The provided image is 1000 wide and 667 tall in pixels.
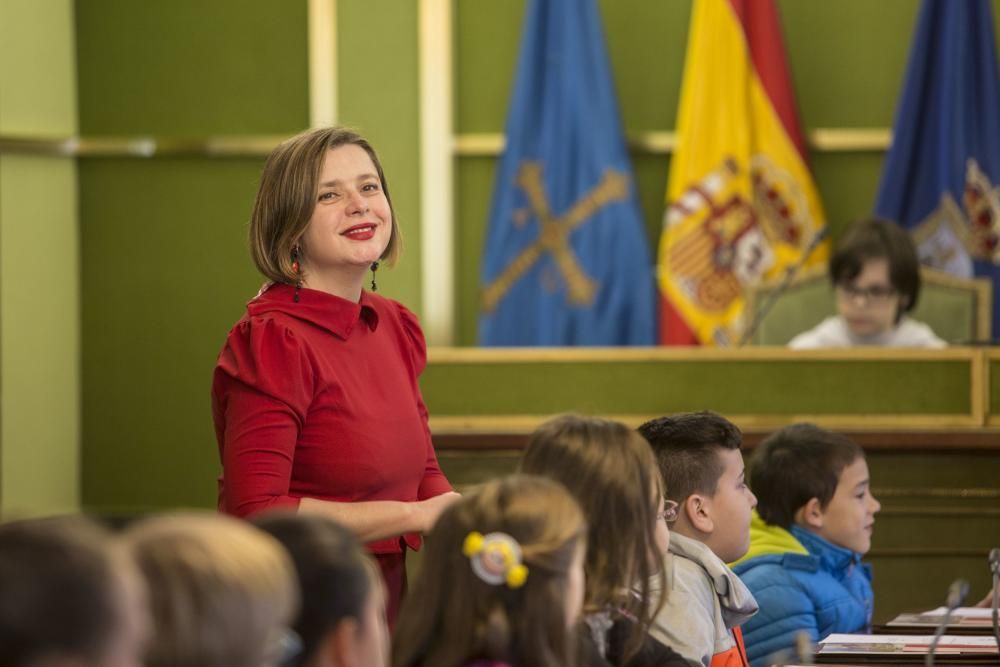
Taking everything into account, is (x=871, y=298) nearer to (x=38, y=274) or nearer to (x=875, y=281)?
(x=875, y=281)

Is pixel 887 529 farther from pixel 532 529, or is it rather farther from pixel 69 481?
pixel 69 481

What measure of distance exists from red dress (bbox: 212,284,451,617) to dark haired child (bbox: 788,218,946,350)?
2939 mm

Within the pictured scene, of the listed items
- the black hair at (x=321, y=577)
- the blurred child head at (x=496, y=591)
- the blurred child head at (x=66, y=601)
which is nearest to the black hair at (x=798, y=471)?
the blurred child head at (x=496, y=591)

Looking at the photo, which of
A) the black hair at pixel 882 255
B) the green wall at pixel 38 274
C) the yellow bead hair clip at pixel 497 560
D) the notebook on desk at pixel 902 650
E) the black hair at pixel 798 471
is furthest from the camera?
the green wall at pixel 38 274

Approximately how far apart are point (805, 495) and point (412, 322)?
1.11 metres

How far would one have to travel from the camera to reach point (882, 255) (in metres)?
5.50

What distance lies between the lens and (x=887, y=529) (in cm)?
456

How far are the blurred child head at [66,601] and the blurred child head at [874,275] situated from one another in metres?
4.34

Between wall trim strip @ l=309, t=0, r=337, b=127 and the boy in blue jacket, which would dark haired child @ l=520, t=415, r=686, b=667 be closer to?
the boy in blue jacket

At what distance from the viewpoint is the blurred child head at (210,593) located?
1514 millimetres

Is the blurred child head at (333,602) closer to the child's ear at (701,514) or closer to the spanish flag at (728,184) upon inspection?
the child's ear at (701,514)

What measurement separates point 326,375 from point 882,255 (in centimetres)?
319

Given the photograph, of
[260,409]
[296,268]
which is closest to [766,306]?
[296,268]

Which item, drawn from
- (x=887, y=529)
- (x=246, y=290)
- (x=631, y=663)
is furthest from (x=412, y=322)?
(x=246, y=290)
